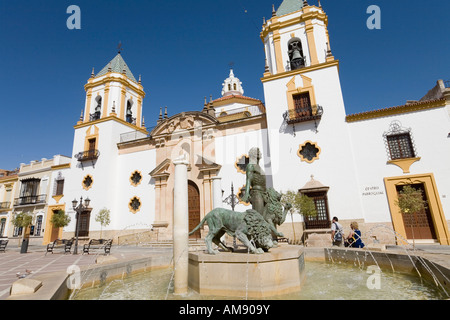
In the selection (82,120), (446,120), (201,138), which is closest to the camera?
(446,120)

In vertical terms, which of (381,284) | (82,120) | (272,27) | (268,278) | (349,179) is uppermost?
(272,27)

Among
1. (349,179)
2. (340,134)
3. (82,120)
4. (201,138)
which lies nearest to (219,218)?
(349,179)

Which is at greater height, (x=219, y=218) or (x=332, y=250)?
(x=219, y=218)

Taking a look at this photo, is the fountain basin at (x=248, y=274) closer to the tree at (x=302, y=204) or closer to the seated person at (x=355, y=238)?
the seated person at (x=355, y=238)

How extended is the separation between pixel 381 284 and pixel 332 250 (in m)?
2.37

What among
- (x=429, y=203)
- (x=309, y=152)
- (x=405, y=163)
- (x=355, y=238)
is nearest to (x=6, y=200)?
(x=309, y=152)

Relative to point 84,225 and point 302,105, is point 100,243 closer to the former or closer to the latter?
point 84,225

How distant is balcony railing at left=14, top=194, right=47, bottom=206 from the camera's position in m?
→ 24.4

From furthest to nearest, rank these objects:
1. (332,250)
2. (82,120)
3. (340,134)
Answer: (82,120), (340,134), (332,250)

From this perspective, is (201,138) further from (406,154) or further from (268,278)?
(268,278)

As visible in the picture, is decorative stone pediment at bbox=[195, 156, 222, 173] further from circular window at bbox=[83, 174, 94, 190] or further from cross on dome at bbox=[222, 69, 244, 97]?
cross on dome at bbox=[222, 69, 244, 97]

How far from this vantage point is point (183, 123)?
2006 centimetres

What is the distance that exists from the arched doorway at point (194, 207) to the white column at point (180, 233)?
1320cm

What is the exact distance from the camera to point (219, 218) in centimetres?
515
